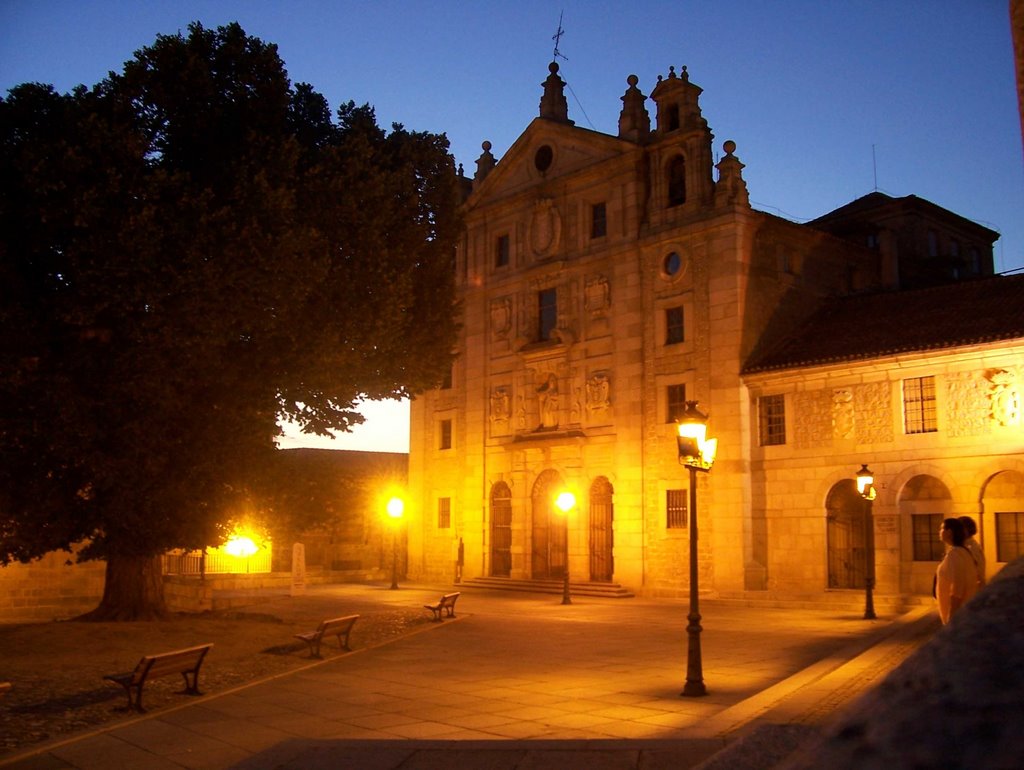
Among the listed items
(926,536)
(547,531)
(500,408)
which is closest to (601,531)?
(547,531)

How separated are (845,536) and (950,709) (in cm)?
3041

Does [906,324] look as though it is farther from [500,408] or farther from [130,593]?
[130,593]

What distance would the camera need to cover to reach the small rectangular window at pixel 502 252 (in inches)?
1625

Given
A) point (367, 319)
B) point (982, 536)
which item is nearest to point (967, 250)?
point (982, 536)

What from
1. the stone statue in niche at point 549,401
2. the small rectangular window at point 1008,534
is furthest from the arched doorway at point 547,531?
the small rectangular window at point 1008,534

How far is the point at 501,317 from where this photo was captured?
40562 millimetres

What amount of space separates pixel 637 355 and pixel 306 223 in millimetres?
17836

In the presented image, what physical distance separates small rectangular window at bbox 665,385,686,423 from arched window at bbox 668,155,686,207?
21.2ft

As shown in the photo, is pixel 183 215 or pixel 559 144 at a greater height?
pixel 559 144

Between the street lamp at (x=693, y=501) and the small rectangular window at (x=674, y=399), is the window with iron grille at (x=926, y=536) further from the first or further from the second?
the street lamp at (x=693, y=501)

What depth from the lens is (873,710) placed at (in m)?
1.30

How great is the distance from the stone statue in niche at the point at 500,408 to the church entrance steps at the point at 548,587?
618cm

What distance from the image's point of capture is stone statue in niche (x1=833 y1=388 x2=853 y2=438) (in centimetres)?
2973

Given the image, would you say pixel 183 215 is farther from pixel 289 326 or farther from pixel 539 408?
pixel 539 408
